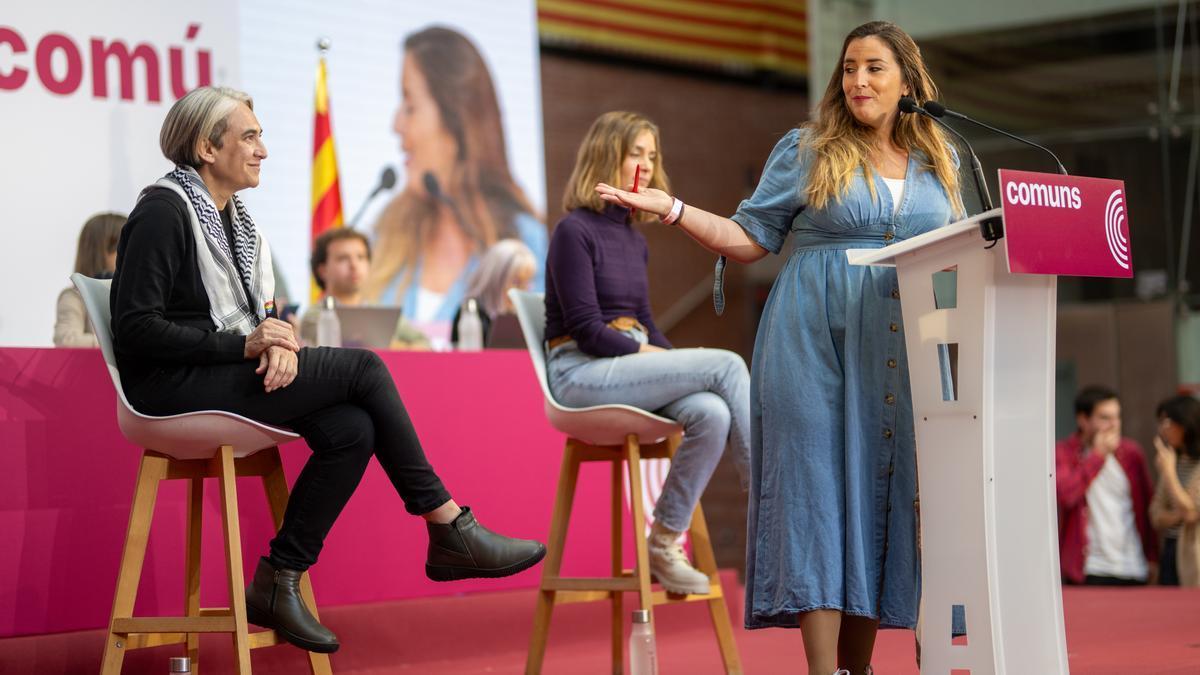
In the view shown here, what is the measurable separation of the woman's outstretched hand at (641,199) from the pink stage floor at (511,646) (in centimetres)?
137

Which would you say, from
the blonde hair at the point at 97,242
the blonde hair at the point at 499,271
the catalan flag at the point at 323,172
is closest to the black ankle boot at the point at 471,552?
the blonde hair at the point at 97,242

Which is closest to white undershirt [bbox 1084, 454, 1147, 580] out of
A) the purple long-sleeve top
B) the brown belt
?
the purple long-sleeve top

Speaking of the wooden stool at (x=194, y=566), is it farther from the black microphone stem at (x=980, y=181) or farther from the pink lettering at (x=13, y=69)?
the pink lettering at (x=13, y=69)

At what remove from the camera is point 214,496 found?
3.32 m

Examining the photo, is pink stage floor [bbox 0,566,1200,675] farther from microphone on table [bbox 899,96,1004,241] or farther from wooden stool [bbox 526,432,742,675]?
microphone on table [bbox 899,96,1004,241]

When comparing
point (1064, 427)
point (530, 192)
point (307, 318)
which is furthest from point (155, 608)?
point (1064, 427)

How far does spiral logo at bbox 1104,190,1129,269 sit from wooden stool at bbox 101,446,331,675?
63.6 inches

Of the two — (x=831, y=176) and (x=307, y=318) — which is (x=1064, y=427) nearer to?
(x=307, y=318)

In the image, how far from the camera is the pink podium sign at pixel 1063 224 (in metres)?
2.12

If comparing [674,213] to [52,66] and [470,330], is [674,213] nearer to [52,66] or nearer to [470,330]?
[470,330]

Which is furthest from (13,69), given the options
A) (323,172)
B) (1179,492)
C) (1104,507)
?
(1179,492)

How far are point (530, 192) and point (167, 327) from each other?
4792 millimetres

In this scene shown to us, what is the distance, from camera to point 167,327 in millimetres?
2549

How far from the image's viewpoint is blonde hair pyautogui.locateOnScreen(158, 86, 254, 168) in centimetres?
276
